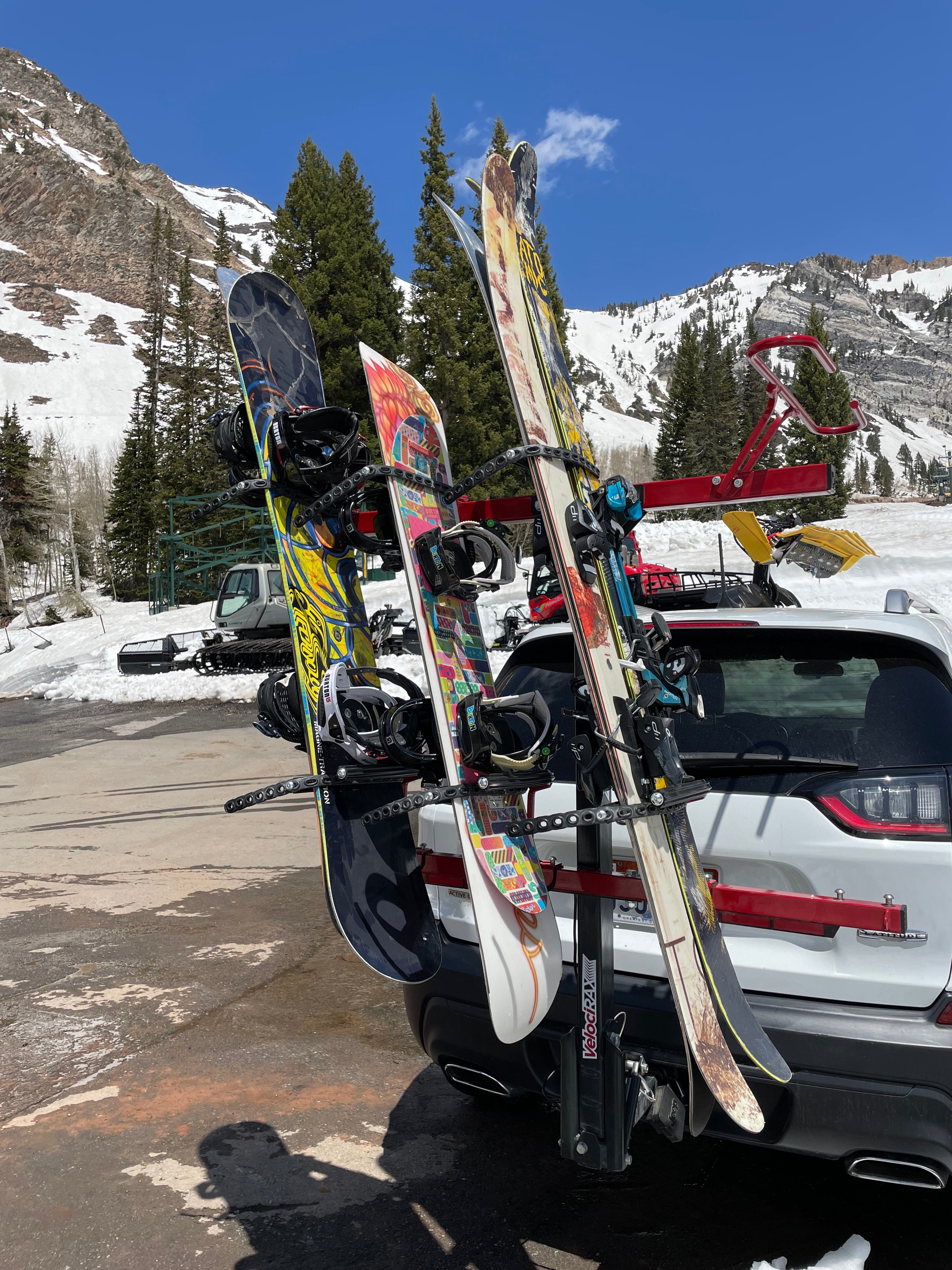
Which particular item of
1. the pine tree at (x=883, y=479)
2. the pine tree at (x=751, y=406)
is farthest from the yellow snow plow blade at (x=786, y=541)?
the pine tree at (x=883, y=479)

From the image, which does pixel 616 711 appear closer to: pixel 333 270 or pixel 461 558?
pixel 461 558

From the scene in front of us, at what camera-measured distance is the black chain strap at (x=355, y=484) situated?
2617 millimetres

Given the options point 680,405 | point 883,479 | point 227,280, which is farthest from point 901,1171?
point 883,479

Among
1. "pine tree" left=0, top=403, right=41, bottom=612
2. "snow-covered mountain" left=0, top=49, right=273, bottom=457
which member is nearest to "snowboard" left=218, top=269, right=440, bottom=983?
"pine tree" left=0, top=403, right=41, bottom=612

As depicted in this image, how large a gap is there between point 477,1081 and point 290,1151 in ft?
2.56

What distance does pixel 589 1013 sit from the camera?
7.22 ft

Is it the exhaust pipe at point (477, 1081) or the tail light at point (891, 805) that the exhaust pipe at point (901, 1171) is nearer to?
the tail light at point (891, 805)

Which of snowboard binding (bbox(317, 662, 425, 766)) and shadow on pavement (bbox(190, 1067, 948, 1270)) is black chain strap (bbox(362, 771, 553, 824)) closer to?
snowboard binding (bbox(317, 662, 425, 766))

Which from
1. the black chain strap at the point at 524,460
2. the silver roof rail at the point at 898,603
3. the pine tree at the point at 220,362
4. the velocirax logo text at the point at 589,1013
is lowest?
the velocirax logo text at the point at 589,1013

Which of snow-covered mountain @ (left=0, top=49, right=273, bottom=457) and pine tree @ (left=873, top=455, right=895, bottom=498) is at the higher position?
snow-covered mountain @ (left=0, top=49, right=273, bottom=457)

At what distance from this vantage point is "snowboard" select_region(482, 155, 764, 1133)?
2.06m

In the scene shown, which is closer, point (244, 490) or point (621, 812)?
point (621, 812)

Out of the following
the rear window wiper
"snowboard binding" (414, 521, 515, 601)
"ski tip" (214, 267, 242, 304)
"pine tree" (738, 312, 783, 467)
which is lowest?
the rear window wiper

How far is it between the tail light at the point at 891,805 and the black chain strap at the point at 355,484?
1.40m
